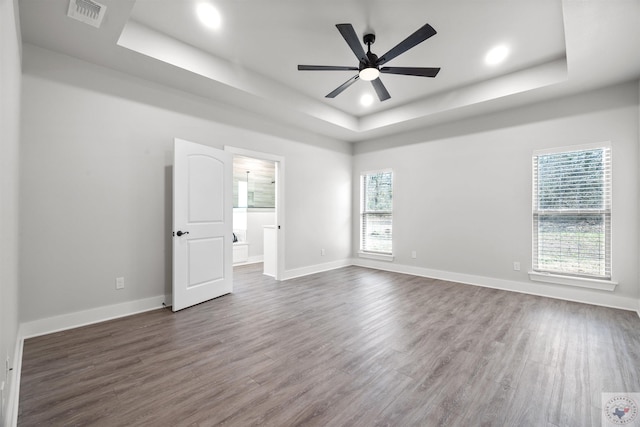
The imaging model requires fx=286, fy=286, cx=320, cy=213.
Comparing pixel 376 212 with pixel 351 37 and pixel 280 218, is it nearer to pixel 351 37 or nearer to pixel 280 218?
pixel 280 218

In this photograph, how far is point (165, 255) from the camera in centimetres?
362

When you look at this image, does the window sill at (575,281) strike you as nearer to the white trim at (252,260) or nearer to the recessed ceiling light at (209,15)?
the recessed ceiling light at (209,15)

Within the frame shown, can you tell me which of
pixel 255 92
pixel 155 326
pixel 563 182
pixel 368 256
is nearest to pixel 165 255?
pixel 155 326

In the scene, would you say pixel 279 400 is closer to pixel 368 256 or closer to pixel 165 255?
pixel 165 255

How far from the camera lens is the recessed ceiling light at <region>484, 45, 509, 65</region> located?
3.30 meters

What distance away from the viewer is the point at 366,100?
478cm

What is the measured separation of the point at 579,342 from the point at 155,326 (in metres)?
4.11

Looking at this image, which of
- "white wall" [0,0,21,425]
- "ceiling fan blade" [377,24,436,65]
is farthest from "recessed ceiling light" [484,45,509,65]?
"white wall" [0,0,21,425]

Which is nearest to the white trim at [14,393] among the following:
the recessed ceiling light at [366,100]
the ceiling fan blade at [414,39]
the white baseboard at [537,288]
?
the ceiling fan blade at [414,39]

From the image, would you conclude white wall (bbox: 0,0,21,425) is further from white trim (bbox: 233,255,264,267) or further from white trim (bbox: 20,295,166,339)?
white trim (bbox: 233,255,264,267)

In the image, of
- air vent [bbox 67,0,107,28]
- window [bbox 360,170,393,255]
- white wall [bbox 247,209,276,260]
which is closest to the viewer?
air vent [bbox 67,0,107,28]

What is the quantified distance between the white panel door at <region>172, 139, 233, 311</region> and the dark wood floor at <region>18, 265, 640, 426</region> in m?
0.31

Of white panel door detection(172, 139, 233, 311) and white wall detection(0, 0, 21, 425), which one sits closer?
white wall detection(0, 0, 21, 425)

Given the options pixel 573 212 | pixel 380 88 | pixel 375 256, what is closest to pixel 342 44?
pixel 380 88
